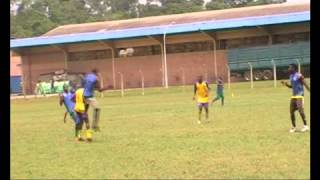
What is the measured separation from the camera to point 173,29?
2197 inches

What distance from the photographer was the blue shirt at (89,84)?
51.9 feet

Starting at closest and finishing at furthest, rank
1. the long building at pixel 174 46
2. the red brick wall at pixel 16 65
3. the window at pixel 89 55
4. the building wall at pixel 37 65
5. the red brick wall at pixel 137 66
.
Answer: the long building at pixel 174 46 → the red brick wall at pixel 137 66 → the window at pixel 89 55 → the building wall at pixel 37 65 → the red brick wall at pixel 16 65

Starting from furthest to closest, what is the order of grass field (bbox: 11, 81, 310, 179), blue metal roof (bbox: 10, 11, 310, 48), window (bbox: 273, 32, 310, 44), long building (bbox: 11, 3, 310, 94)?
window (bbox: 273, 32, 310, 44), long building (bbox: 11, 3, 310, 94), blue metal roof (bbox: 10, 11, 310, 48), grass field (bbox: 11, 81, 310, 179)

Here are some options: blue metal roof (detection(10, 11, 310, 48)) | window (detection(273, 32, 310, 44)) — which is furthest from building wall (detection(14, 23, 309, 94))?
blue metal roof (detection(10, 11, 310, 48))

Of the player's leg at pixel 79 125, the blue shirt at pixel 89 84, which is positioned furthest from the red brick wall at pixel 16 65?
the blue shirt at pixel 89 84

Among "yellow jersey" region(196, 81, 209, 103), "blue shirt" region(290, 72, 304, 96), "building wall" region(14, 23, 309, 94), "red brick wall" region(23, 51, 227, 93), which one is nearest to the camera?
"blue shirt" region(290, 72, 304, 96)

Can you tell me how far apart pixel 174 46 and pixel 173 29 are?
3.87 meters

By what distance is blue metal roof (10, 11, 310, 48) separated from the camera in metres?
51.3

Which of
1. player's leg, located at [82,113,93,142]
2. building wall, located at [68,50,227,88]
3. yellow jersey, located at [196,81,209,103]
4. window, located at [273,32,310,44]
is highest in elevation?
window, located at [273,32,310,44]

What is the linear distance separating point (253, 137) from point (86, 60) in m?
50.0

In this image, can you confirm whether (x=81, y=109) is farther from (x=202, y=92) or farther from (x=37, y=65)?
(x=37, y=65)

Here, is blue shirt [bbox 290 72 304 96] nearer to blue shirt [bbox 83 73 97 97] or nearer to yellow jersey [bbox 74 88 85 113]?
blue shirt [bbox 83 73 97 97]

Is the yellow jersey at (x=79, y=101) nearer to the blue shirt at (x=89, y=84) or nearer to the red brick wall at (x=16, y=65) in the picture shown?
the blue shirt at (x=89, y=84)

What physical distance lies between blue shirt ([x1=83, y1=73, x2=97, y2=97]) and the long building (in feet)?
122
